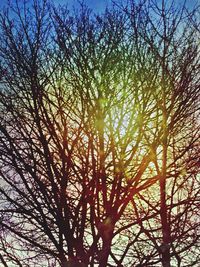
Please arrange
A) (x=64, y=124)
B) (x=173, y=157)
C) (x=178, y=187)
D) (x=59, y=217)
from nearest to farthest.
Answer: (x=59, y=217), (x=64, y=124), (x=173, y=157), (x=178, y=187)

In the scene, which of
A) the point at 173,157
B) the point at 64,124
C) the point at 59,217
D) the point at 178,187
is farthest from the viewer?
the point at 178,187

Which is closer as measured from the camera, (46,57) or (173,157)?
(46,57)

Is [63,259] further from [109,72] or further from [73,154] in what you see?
[109,72]

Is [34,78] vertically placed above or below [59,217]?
above

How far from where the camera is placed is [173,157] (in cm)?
1181

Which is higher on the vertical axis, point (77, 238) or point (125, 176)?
point (125, 176)

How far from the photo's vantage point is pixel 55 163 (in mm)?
10281

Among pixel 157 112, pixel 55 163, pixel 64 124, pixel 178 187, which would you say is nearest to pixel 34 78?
pixel 64 124

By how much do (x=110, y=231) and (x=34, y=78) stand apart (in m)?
4.07

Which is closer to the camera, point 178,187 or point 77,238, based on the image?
point 77,238

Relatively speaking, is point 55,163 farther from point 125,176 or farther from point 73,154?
point 125,176

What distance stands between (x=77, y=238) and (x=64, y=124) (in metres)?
2.84

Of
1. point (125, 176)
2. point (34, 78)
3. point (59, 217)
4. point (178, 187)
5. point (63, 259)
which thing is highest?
point (34, 78)

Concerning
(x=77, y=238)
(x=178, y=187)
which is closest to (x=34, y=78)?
(x=77, y=238)
